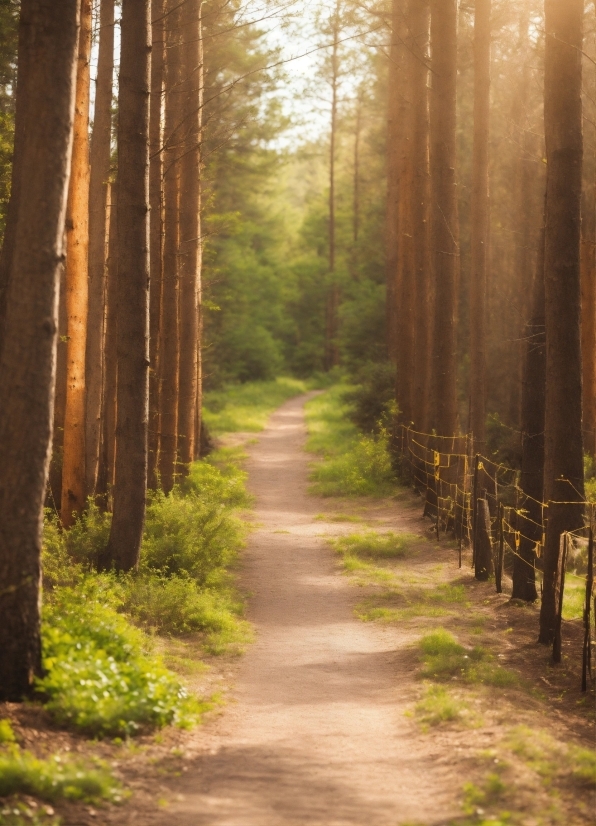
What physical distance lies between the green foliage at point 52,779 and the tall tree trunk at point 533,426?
284 inches

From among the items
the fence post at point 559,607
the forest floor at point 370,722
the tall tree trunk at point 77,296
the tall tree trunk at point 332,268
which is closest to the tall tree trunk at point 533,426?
the forest floor at point 370,722

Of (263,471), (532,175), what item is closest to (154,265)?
(263,471)

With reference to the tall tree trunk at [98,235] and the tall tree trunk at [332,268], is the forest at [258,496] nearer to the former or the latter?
the tall tree trunk at [98,235]

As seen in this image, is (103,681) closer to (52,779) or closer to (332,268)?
(52,779)

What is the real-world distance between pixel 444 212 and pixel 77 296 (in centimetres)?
690

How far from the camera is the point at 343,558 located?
48.7ft

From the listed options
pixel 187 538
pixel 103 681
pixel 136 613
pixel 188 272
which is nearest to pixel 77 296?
pixel 187 538

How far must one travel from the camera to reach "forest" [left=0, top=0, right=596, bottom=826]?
21.9ft

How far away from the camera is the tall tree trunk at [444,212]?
16.9 m

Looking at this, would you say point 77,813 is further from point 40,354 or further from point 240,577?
point 240,577

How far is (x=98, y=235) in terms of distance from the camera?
1560 cm

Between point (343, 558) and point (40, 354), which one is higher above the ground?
point (40, 354)

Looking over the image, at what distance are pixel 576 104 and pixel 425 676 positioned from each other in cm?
601

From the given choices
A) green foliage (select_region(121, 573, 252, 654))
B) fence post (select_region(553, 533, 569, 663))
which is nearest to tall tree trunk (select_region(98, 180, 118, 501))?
green foliage (select_region(121, 573, 252, 654))
